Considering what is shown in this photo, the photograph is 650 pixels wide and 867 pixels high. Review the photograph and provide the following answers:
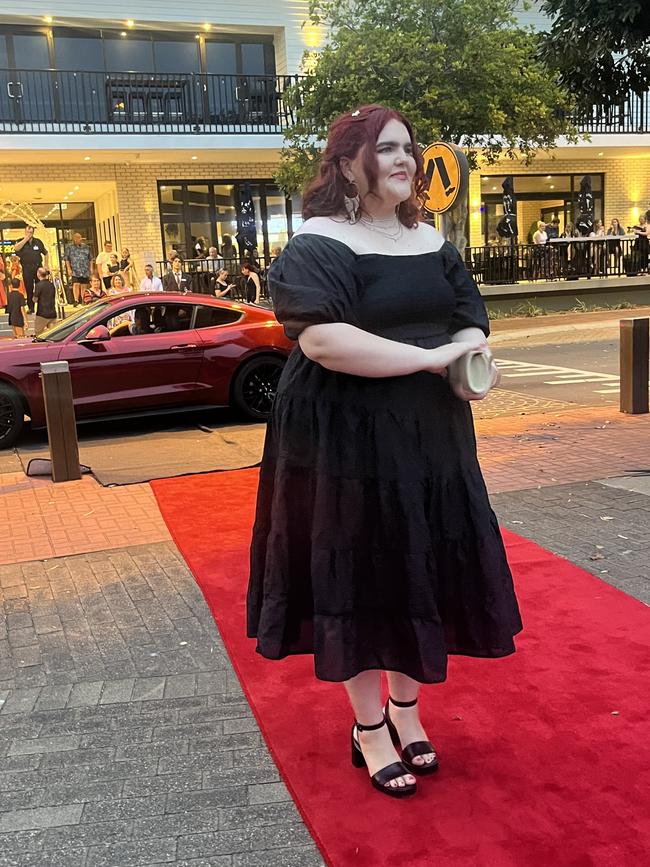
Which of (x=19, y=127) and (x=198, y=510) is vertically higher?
(x=19, y=127)

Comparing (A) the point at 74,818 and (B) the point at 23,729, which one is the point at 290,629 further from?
(B) the point at 23,729

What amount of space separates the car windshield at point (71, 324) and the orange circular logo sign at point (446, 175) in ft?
12.4

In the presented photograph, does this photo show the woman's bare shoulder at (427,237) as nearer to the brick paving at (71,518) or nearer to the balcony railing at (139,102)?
the brick paving at (71,518)

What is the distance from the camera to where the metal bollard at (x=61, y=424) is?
715cm

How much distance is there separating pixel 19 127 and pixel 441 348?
19.7 m

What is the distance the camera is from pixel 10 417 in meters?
8.83

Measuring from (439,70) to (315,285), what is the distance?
1434 cm

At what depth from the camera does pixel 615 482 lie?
20.2 feet

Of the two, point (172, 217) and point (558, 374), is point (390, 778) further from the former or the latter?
point (172, 217)

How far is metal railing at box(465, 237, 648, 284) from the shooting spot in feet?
72.2

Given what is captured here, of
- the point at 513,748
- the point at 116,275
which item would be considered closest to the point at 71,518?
the point at 513,748

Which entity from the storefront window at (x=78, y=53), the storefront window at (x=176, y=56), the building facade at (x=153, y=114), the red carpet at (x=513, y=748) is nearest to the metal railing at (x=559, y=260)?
the building facade at (x=153, y=114)

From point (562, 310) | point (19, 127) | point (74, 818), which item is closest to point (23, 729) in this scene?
point (74, 818)

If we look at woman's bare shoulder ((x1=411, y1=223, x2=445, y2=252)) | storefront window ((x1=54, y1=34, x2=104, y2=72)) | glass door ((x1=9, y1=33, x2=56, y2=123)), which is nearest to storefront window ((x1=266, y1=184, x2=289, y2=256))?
storefront window ((x1=54, y1=34, x2=104, y2=72))
